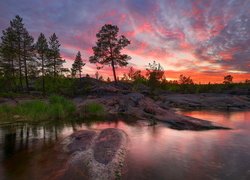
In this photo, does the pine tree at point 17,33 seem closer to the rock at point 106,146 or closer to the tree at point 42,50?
the tree at point 42,50

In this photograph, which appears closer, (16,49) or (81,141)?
(81,141)

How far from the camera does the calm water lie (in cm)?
822

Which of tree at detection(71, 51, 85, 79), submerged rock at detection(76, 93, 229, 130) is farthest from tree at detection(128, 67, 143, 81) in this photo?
submerged rock at detection(76, 93, 229, 130)

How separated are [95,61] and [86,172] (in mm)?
37039

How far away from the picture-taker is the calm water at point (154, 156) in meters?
8.22

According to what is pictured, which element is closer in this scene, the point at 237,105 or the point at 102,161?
the point at 102,161

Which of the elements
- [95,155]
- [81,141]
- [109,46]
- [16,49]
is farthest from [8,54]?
[95,155]

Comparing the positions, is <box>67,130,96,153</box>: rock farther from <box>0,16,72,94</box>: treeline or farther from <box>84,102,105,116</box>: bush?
<box>0,16,72,94</box>: treeline

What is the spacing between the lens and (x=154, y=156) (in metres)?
10.4

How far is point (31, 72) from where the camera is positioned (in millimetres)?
47938

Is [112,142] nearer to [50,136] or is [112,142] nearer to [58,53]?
[50,136]

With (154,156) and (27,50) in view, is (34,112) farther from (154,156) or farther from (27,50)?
(27,50)

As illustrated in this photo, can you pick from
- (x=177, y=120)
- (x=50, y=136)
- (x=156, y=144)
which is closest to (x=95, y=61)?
(x=177, y=120)

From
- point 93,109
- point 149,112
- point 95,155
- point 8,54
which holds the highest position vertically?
point 8,54
